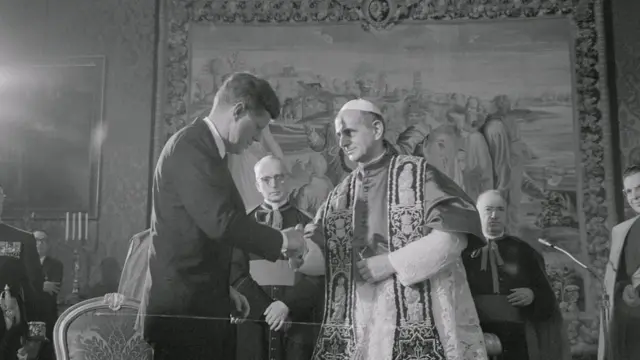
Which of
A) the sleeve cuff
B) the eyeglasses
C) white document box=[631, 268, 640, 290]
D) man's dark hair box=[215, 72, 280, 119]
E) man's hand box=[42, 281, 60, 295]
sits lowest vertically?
man's hand box=[42, 281, 60, 295]

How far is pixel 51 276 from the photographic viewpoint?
16.8 feet

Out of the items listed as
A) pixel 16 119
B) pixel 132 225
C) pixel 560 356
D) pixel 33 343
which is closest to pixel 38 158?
pixel 16 119

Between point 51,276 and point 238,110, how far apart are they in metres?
1.66

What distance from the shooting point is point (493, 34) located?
17.3 ft

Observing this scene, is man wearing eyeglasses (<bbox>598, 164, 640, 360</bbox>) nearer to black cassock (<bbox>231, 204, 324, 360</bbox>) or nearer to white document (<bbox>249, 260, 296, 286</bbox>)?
black cassock (<bbox>231, 204, 324, 360</bbox>)

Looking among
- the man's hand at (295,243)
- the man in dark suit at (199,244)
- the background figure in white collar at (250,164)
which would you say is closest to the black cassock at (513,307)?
the man's hand at (295,243)

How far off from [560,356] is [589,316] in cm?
31

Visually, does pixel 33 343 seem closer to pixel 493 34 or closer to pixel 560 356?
pixel 560 356

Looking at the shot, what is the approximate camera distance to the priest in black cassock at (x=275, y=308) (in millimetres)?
4789

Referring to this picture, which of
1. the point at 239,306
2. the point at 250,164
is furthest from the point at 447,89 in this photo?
the point at 239,306

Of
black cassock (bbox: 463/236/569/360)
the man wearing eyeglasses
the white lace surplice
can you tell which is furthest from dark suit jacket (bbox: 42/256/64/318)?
the man wearing eyeglasses

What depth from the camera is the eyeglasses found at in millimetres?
5047

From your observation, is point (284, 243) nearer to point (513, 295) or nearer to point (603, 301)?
point (513, 295)

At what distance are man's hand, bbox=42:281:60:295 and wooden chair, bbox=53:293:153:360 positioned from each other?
0.70 feet
